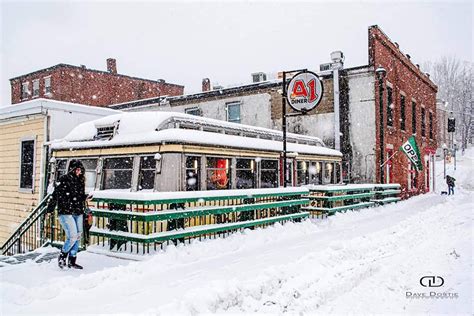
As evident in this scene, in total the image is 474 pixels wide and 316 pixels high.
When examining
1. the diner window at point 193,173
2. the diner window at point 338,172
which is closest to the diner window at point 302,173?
the diner window at point 338,172

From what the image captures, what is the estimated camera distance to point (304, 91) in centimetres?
1241

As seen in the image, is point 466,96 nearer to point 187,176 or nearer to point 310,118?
point 310,118

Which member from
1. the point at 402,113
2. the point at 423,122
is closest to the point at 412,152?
the point at 402,113

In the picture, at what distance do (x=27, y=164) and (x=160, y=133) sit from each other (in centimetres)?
746

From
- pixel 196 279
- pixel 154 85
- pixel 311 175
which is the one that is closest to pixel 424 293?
pixel 196 279

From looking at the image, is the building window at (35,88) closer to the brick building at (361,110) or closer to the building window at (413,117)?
the brick building at (361,110)

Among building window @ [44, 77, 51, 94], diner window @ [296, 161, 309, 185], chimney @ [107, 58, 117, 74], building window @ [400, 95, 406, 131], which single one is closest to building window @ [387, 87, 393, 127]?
building window @ [400, 95, 406, 131]

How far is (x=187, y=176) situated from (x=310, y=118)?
13019 mm

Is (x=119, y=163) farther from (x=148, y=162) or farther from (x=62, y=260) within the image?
(x=62, y=260)

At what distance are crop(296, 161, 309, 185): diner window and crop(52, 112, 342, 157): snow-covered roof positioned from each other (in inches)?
81.7

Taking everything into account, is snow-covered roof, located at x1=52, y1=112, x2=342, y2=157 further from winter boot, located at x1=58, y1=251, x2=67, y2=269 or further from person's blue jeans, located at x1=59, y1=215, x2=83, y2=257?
winter boot, located at x1=58, y1=251, x2=67, y2=269

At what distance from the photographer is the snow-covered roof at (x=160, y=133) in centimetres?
970

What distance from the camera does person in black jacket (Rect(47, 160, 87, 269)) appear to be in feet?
20.6

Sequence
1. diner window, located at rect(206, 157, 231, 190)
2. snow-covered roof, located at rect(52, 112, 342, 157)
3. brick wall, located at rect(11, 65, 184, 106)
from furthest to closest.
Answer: brick wall, located at rect(11, 65, 184, 106) → diner window, located at rect(206, 157, 231, 190) → snow-covered roof, located at rect(52, 112, 342, 157)
